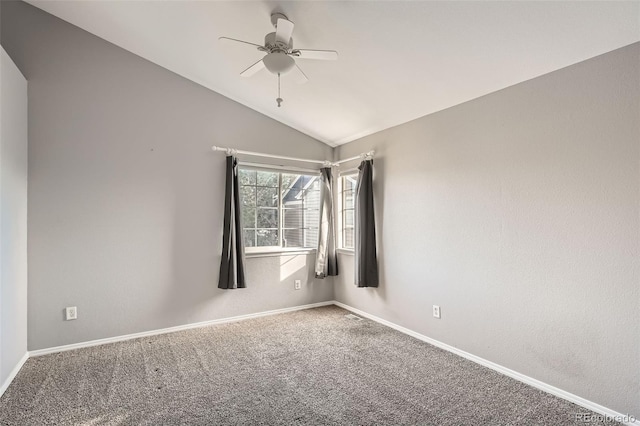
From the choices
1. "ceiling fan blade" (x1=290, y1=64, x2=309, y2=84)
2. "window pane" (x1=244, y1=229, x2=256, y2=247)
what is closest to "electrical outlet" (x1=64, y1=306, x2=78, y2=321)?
"window pane" (x1=244, y1=229, x2=256, y2=247)

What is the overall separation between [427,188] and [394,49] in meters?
1.35

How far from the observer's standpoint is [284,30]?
7.03ft

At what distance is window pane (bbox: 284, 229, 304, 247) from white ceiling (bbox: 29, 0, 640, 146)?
1579mm

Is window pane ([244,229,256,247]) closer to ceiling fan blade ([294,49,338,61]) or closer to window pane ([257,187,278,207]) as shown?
window pane ([257,187,278,207])

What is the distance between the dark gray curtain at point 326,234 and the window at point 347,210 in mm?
160

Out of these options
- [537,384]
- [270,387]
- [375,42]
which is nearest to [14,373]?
[270,387]

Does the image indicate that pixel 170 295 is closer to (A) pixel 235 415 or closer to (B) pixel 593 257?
(A) pixel 235 415

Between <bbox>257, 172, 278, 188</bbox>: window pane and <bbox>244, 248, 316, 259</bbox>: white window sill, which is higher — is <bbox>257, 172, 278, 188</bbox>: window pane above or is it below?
above

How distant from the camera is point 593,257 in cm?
210

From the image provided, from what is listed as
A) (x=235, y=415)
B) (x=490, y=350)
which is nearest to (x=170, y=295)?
(x=235, y=415)

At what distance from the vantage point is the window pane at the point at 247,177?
13.4 ft

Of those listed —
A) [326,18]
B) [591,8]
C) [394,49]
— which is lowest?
[591,8]

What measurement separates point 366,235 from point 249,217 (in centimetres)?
148

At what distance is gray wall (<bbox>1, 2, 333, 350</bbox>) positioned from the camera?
2963 mm
